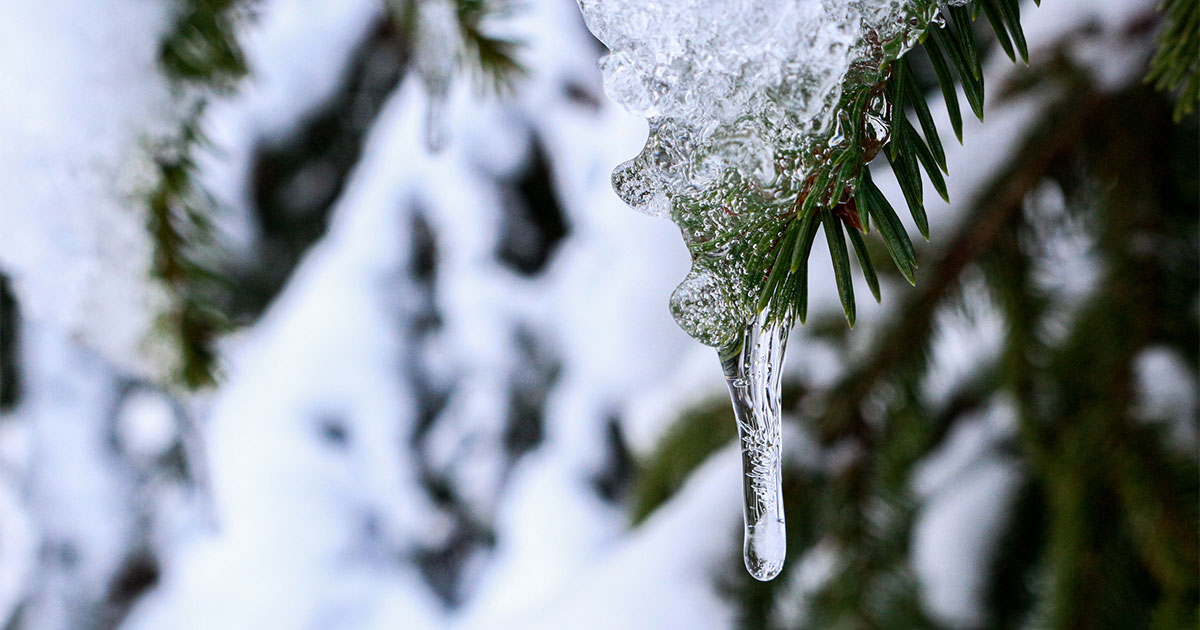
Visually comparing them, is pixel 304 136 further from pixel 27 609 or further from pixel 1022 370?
pixel 1022 370

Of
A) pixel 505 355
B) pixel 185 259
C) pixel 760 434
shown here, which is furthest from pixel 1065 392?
pixel 505 355

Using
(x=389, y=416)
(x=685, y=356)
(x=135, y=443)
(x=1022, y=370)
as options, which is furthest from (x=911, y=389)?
(x=135, y=443)

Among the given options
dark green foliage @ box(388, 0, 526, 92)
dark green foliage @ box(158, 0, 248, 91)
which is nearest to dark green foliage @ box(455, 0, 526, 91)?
dark green foliage @ box(388, 0, 526, 92)

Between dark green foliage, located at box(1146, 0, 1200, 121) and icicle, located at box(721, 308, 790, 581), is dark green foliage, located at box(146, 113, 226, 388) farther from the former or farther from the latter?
dark green foliage, located at box(1146, 0, 1200, 121)

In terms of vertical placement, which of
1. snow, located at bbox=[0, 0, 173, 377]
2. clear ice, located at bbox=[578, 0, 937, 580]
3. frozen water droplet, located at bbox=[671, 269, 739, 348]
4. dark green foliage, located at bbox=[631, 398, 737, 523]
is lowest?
dark green foliage, located at bbox=[631, 398, 737, 523]

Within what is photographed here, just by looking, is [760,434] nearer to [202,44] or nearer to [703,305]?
[703,305]

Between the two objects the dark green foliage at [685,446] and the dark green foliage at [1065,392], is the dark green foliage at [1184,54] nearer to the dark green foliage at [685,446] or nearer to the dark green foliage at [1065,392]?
the dark green foliage at [1065,392]
